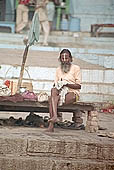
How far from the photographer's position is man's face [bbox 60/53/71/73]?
8.02 metres

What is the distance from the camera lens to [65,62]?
8.09 m

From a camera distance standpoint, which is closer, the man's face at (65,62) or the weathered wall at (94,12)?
the man's face at (65,62)

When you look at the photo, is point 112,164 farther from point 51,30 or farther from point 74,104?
point 51,30

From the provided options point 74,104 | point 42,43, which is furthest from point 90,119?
point 42,43

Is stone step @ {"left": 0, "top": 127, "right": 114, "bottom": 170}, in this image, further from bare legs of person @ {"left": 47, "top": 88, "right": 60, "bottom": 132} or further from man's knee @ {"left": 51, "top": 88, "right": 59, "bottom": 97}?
man's knee @ {"left": 51, "top": 88, "right": 59, "bottom": 97}

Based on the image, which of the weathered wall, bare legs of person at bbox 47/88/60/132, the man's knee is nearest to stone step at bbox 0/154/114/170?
bare legs of person at bbox 47/88/60/132

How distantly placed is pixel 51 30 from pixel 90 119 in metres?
11.5

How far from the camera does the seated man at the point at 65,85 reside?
770cm

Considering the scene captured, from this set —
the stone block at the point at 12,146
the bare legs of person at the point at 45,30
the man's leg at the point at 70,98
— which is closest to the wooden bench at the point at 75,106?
the man's leg at the point at 70,98

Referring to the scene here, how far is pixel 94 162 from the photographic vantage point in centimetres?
628

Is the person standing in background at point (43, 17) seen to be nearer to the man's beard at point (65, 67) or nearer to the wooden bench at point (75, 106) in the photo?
the man's beard at point (65, 67)

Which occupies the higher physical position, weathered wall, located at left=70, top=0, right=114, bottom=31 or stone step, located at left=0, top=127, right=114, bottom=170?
weathered wall, located at left=70, top=0, right=114, bottom=31

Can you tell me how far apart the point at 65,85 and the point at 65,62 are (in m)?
0.41

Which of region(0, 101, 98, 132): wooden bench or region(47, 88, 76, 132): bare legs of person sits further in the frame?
region(0, 101, 98, 132): wooden bench
